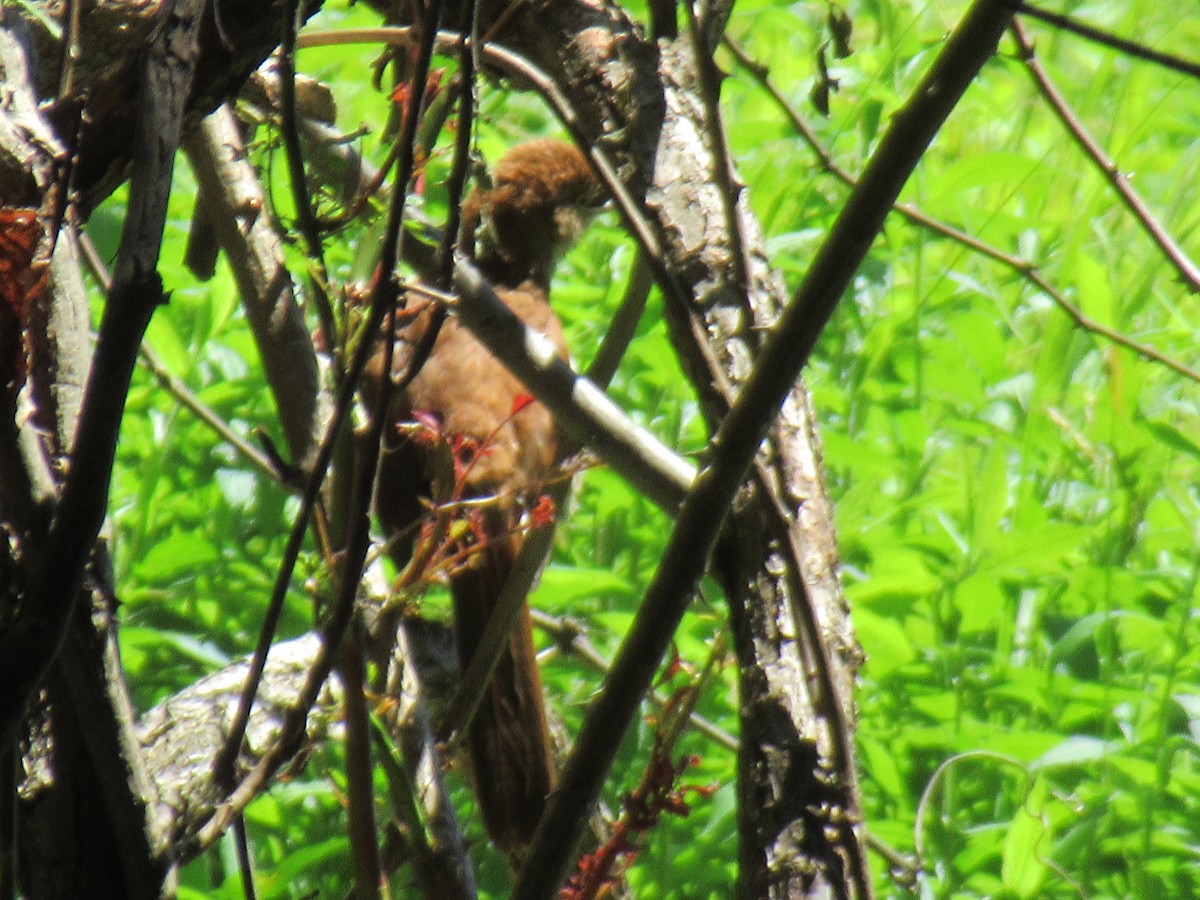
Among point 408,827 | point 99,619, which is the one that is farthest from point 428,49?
point 408,827

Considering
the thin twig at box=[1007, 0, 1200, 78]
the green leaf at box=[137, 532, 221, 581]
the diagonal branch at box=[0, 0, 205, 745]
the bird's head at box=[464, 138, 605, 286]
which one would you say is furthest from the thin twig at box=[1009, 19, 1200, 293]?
the bird's head at box=[464, 138, 605, 286]

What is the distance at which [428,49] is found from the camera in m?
0.93

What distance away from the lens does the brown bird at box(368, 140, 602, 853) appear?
2613 mm

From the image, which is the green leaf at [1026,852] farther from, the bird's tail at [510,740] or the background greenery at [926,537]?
the bird's tail at [510,740]

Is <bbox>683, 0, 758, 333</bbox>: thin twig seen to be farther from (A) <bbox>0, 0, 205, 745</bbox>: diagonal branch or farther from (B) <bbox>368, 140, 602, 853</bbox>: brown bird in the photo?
(A) <bbox>0, 0, 205, 745</bbox>: diagonal branch

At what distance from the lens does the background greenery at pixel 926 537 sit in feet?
7.78

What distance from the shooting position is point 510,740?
9.23ft

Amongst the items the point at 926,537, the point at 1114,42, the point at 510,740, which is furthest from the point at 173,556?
the point at 1114,42

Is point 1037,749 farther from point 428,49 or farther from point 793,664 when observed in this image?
point 428,49

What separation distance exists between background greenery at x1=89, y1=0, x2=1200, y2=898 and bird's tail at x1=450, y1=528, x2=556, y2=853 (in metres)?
0.11

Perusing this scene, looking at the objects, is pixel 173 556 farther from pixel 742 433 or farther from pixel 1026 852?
pixel 742 433

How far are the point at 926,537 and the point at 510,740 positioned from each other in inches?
36.0

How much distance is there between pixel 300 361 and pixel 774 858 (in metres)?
0.77

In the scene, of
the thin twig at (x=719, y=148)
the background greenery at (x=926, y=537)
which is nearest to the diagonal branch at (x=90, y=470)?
the thin twig at (x=719, y=148)
